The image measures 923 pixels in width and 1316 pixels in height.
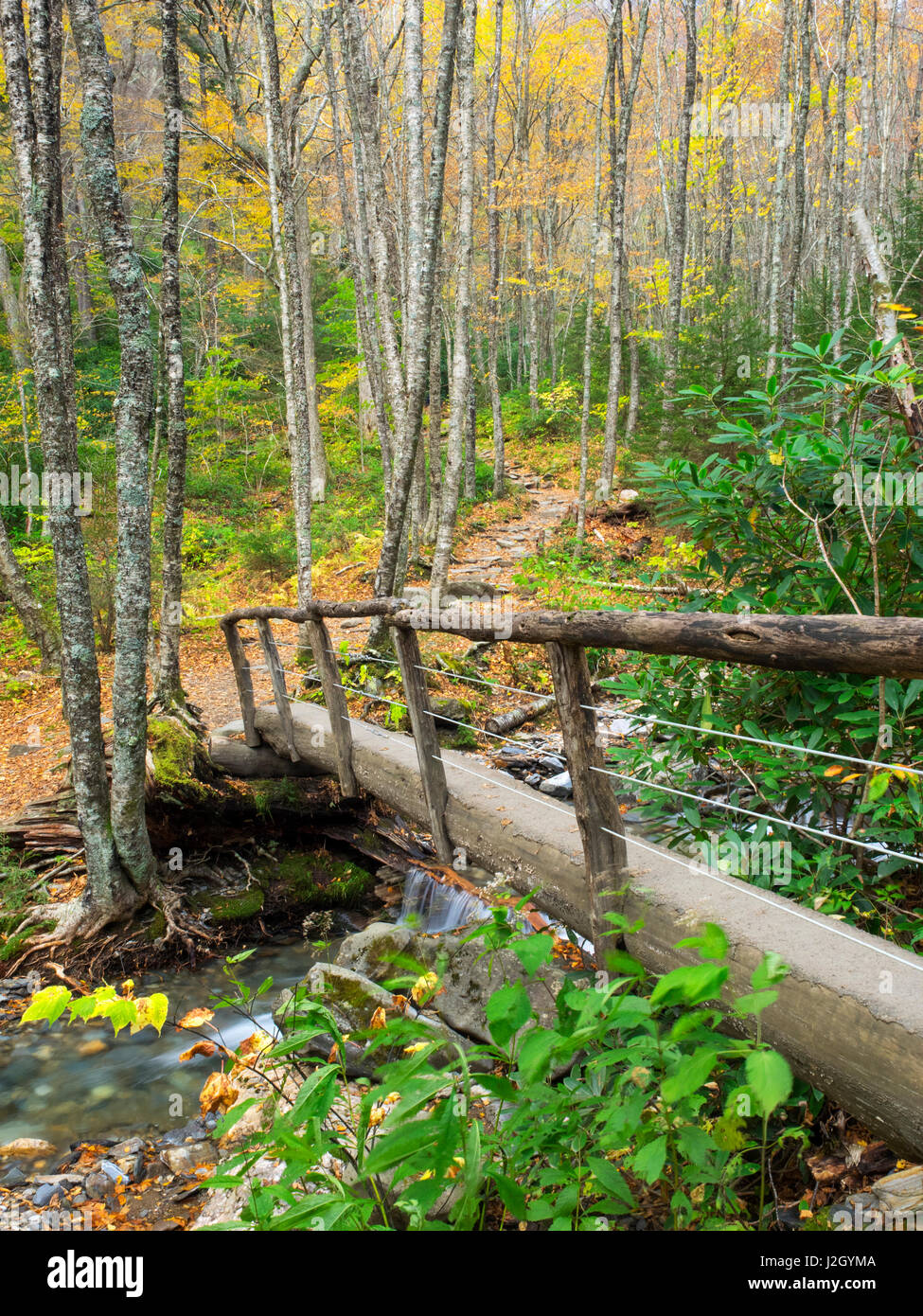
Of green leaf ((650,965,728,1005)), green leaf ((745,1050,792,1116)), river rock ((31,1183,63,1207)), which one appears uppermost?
green leaf ((650,965,728,1005))

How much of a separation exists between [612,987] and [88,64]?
5.65 metres

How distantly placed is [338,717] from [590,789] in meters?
2.95

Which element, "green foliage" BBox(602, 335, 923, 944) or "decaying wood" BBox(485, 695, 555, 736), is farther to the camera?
"decaying wood" BBox(485, 695, 555, 736)

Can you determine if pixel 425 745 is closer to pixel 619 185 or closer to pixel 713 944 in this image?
pixel 713 944

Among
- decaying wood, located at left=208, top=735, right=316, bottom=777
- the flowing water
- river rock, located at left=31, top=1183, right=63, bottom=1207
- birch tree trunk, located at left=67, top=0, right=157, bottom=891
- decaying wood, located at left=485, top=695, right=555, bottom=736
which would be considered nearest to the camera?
river rock, located at left=31, top=1183, right=63, bottom=1207

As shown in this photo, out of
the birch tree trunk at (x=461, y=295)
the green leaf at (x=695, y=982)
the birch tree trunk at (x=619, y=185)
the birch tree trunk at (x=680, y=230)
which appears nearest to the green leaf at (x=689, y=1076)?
the green leaf at (x=695, y=982)

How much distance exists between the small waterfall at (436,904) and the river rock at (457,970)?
553mm

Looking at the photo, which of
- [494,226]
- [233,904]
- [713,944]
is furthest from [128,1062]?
[494,226]

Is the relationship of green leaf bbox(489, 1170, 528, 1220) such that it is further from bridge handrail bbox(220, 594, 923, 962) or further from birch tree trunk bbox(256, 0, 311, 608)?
birch tree trunk bbox(256, 0, 311, 608)

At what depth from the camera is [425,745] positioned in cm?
440

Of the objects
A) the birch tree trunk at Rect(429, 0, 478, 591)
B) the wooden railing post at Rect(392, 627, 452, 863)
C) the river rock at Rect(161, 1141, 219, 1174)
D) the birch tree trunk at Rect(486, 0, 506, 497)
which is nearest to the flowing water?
the river rock at Rect(161, 1141, 219, 1174)

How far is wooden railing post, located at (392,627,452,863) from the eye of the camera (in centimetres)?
439

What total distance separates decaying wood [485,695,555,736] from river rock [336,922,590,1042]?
3.22 metres
